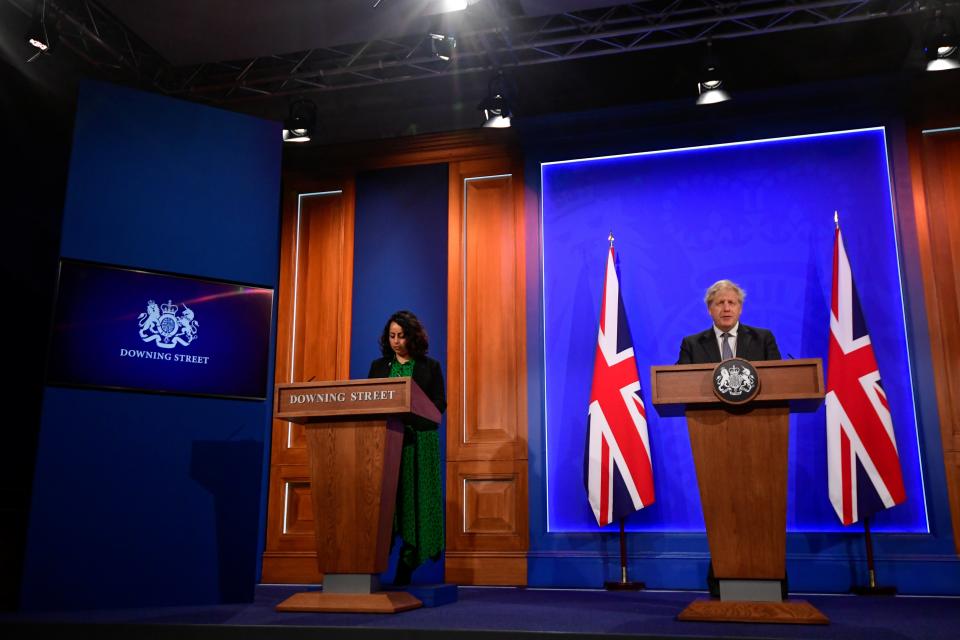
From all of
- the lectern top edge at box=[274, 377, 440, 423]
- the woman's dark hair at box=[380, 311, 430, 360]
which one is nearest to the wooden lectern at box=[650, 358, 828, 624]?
the lectern top edge at box=[274, 377, 440, 423]

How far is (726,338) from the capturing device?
4.10 metres

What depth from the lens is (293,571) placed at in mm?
5594

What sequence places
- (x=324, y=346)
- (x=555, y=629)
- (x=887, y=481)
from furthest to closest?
(x=324, y=346) → (x=887, y=481) → (x=555, y=629)

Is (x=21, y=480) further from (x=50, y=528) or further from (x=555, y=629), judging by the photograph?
(x=555, y=629)

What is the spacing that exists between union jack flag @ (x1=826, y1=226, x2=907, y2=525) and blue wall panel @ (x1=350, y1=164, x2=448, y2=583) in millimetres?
2510

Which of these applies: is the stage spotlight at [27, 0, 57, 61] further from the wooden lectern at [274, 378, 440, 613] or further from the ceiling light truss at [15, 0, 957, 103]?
the wooden lectern at [274, 378, 440, 613]

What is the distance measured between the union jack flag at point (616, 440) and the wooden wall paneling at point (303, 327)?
1.86 meters

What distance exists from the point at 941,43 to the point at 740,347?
2295mm

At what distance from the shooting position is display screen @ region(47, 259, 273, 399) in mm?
4039

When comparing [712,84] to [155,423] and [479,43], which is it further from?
[155,423]

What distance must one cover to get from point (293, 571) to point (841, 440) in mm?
3615

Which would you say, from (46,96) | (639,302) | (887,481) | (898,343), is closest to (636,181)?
(639,302)

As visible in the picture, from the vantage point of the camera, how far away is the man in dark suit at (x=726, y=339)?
3.98 m

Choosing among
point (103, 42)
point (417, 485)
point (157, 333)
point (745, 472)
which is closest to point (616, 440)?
point (417, 485)
